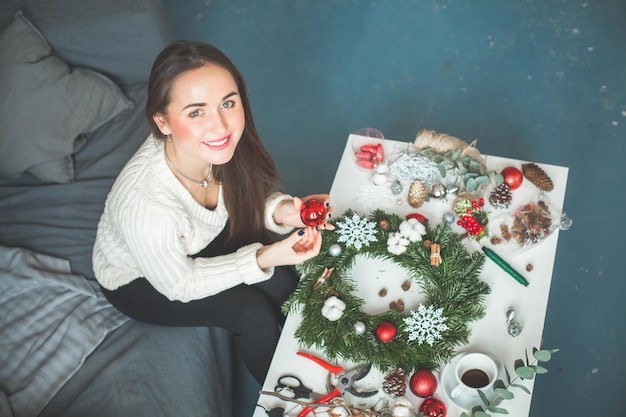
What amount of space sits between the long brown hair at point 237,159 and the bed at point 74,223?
32cm

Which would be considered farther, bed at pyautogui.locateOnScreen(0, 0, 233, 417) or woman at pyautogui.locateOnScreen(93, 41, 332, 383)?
bed at pyautogui.locateOnScreen(0, 0, 233, 417)

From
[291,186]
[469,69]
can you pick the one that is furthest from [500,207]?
[469,69]

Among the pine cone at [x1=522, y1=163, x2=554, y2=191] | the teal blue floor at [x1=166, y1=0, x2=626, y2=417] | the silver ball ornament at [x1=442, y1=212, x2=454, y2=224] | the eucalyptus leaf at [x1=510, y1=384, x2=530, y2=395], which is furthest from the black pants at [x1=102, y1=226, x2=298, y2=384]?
the pine cone at [x1=522, y1=163, x2=554, y2=191]

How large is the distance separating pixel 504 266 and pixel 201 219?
716mm

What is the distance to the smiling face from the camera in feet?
4.02

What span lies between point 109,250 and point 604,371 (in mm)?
1442

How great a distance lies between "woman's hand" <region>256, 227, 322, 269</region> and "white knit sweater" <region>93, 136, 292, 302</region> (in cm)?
4

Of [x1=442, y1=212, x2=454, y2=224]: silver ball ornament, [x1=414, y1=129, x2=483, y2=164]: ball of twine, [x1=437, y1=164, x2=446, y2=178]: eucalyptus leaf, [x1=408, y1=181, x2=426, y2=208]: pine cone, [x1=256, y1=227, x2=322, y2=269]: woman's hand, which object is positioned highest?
[x1=414, y1=129, x2=483, y2=164]: ball of twine

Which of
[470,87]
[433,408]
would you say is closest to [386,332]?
[433,408]

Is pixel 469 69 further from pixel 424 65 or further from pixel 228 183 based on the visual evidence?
pixel 228 183

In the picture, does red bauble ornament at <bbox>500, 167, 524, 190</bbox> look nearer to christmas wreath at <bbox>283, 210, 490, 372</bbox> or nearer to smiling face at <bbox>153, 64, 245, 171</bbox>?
christmas wreath at <bbox>283, 210, 490, 372</bbox>

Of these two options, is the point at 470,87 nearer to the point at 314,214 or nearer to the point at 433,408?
the point at 314,214

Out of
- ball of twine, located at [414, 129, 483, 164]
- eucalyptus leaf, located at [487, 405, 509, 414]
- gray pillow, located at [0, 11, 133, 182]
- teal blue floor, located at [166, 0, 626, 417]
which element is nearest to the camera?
eucalyptus leaf, located at [487, 405, 509, 414]

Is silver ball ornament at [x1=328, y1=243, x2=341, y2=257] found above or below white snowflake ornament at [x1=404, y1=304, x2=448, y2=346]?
above
